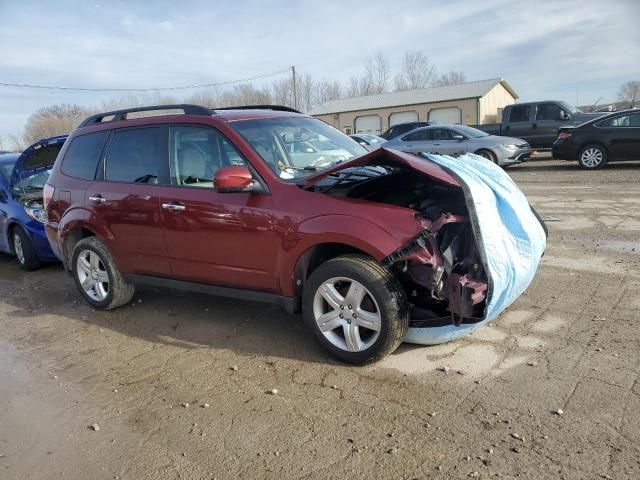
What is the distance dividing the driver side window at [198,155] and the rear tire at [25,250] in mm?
4088

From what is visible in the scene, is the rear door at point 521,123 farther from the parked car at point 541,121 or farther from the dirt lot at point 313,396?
the dirt lot at point 313,396

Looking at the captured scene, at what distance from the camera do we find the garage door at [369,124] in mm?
44438

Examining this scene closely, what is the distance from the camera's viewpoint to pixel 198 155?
14.8ft

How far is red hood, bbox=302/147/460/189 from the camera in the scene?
3486 mm

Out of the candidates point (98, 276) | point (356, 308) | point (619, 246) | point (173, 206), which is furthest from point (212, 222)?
point (619, 246)

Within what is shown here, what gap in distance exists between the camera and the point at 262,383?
363 centimetres

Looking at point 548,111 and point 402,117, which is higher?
point 402,117

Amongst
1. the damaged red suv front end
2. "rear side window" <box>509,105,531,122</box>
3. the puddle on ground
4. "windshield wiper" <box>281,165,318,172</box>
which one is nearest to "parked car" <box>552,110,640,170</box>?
"rear side window" <box>509,105,531,122</box>

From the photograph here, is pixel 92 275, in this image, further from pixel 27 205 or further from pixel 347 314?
pixel 347 314

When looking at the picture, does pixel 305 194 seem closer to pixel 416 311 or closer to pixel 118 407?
pixel 416 311

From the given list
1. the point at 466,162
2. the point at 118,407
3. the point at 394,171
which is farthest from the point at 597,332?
the point at 118,407

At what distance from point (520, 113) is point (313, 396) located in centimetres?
1771

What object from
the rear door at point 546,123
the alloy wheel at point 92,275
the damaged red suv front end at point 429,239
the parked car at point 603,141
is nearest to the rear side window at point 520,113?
the rear door at point 546,123

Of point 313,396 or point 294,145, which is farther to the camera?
point 294,145
